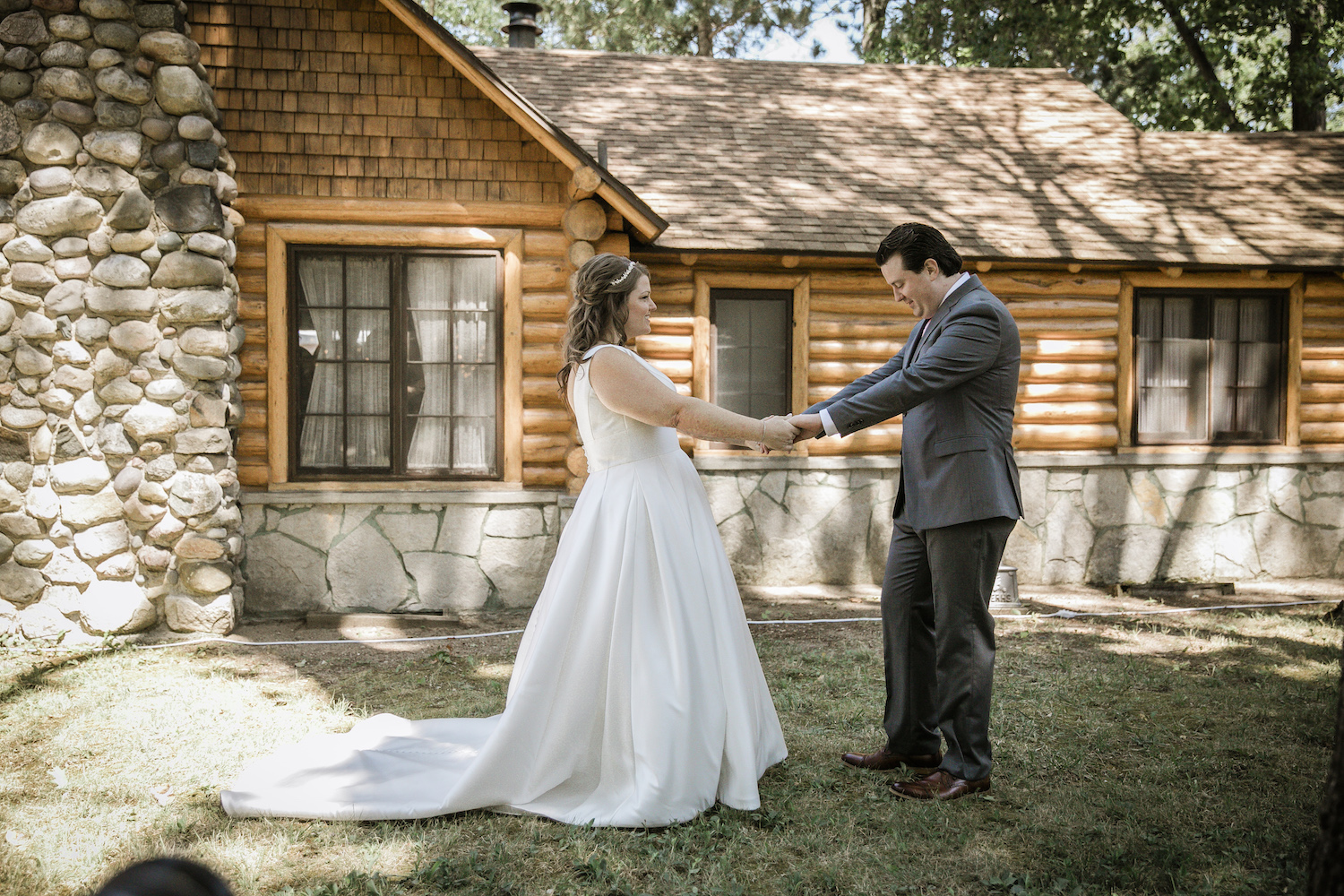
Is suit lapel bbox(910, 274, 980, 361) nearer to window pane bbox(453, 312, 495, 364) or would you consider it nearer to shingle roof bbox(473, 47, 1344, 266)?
shingle roof bbox(473, 47, 1344, 266)

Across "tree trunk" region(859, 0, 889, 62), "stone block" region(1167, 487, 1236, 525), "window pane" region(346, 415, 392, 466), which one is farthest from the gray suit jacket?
"tree trunk" region(859, 0, 889, 62)

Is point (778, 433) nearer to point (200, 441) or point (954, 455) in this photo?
point (954, 455)

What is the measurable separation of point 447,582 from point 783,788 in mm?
4216

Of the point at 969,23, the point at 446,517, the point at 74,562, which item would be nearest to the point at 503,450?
the point at 446,517

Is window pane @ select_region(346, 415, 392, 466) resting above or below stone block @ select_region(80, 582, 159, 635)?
above

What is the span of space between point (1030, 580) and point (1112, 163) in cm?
420

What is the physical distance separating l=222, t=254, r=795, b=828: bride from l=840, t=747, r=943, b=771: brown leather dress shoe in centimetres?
52

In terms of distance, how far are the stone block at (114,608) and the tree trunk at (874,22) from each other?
15572mm

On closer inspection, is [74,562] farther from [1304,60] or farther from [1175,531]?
[1304,60]

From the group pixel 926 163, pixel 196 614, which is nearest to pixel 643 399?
pixel 196 614

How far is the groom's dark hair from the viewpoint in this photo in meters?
3.92

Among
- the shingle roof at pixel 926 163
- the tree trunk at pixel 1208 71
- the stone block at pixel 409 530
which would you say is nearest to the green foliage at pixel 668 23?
the tree trunk at pixel 1208 71

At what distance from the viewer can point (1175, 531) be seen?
9031 millimetres

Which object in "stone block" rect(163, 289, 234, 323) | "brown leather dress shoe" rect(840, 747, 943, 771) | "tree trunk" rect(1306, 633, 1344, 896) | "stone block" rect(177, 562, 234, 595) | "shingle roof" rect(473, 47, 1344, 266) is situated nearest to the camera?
"tree trunk" rect(1306, 633, 1344, 896)
